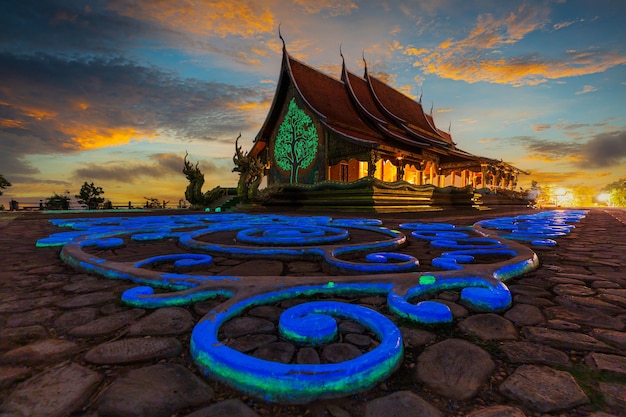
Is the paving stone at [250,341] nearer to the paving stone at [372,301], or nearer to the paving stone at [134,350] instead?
the paving stone at [134,350]

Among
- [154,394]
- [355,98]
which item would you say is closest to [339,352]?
[154,394]

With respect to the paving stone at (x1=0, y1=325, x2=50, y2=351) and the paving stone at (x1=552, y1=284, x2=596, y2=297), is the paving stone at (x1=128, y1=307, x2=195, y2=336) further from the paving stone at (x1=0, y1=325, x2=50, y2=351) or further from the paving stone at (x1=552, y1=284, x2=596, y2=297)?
the paving stone at (x1=552, y1=284, x2=596, y2=297)

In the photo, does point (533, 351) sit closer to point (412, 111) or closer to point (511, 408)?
point (511, 408)

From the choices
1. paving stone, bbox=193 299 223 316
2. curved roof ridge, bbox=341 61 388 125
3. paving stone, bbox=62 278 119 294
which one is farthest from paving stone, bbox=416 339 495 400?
curved roof ridge, bbox=341 61 388 125

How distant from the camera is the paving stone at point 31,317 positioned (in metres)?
1.30

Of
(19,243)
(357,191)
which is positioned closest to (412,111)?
(357,191)

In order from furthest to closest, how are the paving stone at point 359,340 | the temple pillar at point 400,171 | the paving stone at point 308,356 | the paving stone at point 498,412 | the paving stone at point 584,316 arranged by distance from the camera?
the temple pillar at point 400,171 < the paving stone at point 584,316 < the paving stone at point 359,340 < the paving stone at point 308,356 < the paving stone at point 498,412

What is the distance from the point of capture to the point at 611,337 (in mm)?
1167

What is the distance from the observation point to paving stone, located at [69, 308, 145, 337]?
121 centimetres

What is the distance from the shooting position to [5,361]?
39.6 inches

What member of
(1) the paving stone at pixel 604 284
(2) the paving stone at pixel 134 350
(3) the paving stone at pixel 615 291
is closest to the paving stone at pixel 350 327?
(2) the paving stone at pixel 134 350

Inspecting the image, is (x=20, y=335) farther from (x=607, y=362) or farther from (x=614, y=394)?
(x=607, y=362)

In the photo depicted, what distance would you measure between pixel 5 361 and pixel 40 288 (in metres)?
1.03

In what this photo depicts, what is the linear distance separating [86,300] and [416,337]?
1.69m
